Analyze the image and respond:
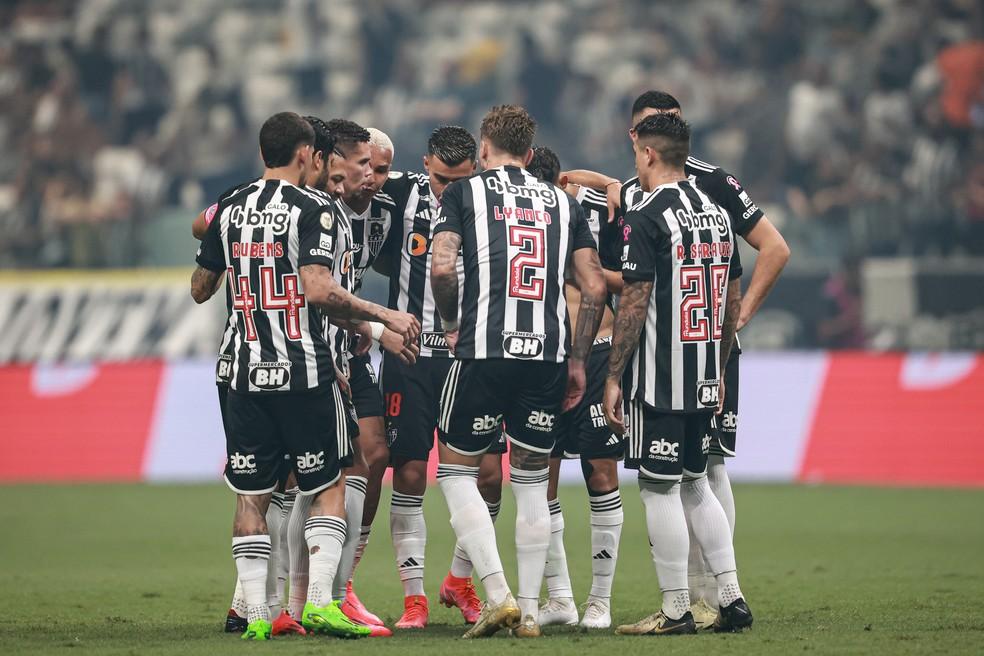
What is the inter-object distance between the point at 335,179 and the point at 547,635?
Answer: 2.49m

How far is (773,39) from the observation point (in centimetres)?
2103

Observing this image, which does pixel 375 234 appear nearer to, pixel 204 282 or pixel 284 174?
pixel 284 174

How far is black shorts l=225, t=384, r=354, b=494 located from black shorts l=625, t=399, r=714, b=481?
53.0 inches

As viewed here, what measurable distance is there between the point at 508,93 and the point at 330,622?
55.4 ft

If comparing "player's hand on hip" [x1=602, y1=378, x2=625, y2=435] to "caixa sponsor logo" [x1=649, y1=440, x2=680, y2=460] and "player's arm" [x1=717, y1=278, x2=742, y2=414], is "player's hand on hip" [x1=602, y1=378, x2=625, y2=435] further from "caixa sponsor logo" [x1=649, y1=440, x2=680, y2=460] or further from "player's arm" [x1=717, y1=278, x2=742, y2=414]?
"player's arm" [x1=717, y1=278, x2=742, y2=414]

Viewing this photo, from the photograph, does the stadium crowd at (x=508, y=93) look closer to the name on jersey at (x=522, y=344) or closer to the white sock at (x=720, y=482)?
the white sock at (x=720, y=482)

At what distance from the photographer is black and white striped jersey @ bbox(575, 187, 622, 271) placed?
7.22 m

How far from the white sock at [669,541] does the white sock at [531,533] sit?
1.60 ft

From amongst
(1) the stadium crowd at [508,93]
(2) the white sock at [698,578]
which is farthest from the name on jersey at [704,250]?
(1) the stadium crowd at [508,93]

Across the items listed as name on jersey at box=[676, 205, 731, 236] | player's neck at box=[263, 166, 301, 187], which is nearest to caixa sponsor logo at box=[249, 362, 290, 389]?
player's neck at box=[263, 166, 301, 187]

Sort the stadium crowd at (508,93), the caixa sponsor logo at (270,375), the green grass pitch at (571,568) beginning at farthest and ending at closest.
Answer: the stadium crowd at (508,93), the caixa sponsor logo at (270,375), the green grass pitch at (571,568)

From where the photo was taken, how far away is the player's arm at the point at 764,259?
657cm

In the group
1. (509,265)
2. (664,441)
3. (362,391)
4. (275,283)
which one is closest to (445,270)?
(509,265)

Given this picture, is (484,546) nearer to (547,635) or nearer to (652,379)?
(547,635)
